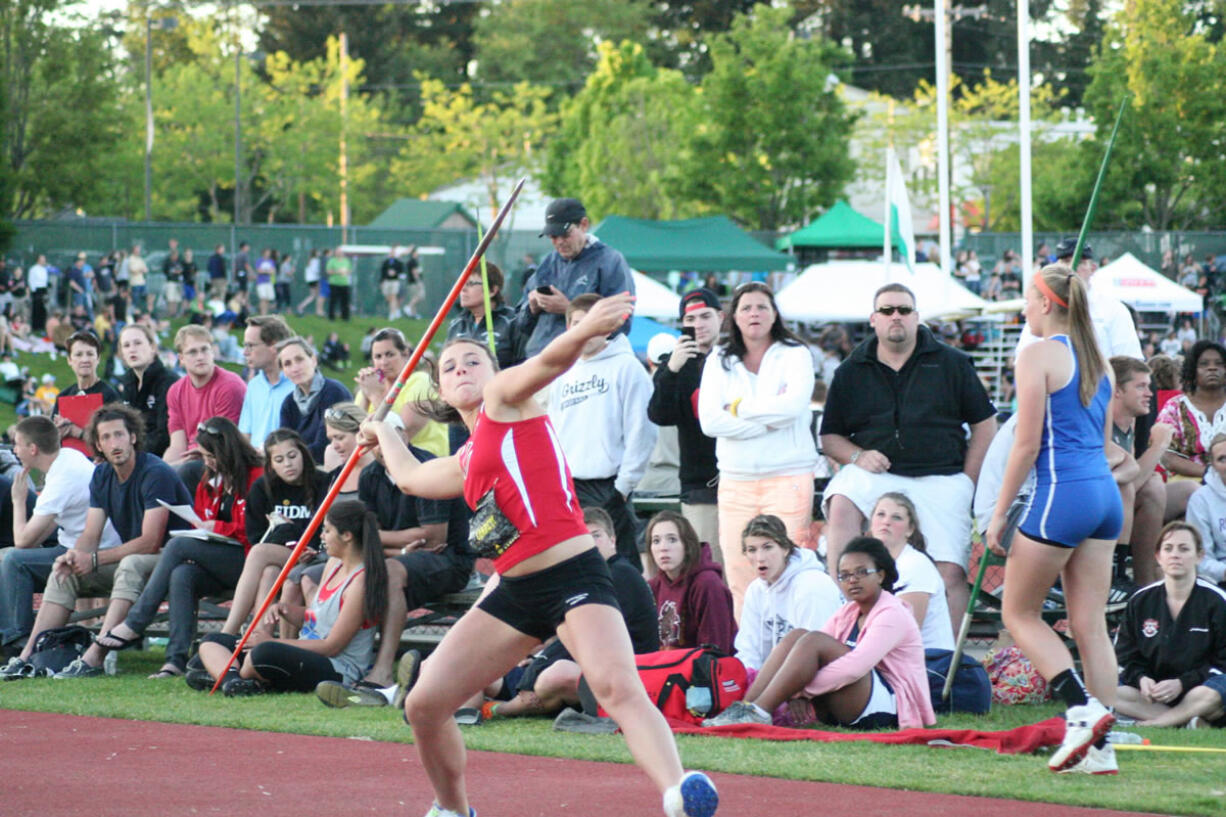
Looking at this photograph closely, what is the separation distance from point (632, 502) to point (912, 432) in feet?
6.76

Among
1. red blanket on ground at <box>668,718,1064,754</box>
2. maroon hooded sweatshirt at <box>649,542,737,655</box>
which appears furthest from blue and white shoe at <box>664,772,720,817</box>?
maroon hooded sweatshirt at <box>649,542,737,655</box>

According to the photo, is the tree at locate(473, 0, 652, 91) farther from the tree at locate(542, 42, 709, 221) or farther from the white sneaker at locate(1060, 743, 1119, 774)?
the white sneaker at locate(1060, 743, 1119, 774)

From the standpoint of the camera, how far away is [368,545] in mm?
8820

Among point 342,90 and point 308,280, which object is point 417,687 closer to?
point 308,280

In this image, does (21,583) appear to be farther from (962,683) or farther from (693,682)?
(962,683)

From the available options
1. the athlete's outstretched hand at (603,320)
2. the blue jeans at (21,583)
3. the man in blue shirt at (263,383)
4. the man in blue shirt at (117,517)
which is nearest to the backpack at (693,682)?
the athlete's outstretched hand at (603,320)

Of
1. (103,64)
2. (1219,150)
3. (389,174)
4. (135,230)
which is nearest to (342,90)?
(389,174)

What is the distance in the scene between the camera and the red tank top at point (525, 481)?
5059 mm

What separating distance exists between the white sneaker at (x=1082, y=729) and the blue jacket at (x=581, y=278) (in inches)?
161

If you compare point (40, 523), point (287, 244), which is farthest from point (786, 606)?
point (287, 244)

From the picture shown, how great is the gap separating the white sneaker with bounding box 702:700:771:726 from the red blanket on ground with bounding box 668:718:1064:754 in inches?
2.7

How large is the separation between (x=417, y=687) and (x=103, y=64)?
128ft

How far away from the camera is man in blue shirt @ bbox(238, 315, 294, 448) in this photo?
1098 centimetres

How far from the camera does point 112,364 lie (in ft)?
88.0
